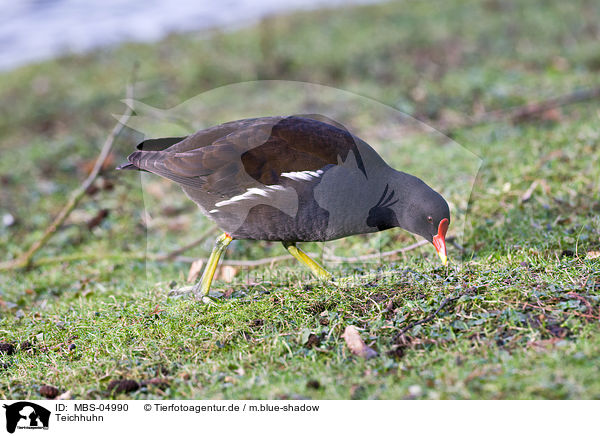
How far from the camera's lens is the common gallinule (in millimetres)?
3611

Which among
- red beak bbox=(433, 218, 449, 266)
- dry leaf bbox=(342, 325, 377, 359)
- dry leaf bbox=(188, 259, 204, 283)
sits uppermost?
red beak bbox=(433, 218, 449, 266)

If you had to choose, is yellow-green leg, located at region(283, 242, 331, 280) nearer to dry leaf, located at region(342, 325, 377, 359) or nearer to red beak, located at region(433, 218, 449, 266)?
red beak, located at region(433, 218, 449, 266)

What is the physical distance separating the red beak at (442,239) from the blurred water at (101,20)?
31.9ft

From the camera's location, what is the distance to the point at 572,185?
4926mm

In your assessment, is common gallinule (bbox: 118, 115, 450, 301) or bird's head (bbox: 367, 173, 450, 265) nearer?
common gallinule (bbox: 118, 115, 450, 301)

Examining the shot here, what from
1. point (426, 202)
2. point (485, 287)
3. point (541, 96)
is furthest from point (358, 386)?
point (541, 96)

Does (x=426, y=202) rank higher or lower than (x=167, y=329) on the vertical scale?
higher

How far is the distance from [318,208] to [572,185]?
252 cm

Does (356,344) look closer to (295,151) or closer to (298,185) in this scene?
(298,185)

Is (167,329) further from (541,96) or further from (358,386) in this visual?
(541,96)

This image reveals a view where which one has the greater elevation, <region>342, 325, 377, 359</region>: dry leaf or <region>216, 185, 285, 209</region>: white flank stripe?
<region>216, 185, 285, 209</region>: white flank stripe

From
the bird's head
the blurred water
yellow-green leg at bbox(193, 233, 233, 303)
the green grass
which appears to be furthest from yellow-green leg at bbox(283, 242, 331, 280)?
the blurred water

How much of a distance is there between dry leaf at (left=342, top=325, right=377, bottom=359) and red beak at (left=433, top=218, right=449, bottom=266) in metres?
0.89

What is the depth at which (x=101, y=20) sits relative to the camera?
14094mm
